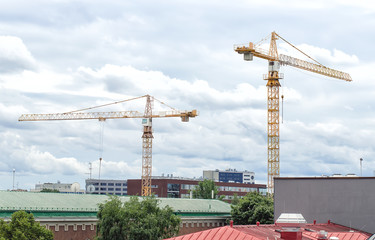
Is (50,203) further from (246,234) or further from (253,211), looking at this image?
(246,234)

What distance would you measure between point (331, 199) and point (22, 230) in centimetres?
3995

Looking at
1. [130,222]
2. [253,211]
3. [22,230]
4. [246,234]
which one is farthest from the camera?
[253,211]

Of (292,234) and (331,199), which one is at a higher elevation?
(331,199)

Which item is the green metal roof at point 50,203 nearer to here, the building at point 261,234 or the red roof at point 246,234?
the red roof at point 246,234

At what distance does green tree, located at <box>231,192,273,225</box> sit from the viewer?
118 metres

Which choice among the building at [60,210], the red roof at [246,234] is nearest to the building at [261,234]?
the red roof at [246,234]

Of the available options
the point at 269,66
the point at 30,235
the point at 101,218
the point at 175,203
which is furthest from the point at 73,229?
the point at 269,66

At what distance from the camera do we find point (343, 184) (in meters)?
81.2

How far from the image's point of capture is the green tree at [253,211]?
118 m

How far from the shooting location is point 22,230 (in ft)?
246

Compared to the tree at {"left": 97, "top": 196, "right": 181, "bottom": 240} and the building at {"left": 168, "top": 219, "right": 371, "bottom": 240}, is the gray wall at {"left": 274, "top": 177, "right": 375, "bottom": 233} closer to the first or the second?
the building at {"left": 168, "top": 219, "right": 371, "bottom": 240}

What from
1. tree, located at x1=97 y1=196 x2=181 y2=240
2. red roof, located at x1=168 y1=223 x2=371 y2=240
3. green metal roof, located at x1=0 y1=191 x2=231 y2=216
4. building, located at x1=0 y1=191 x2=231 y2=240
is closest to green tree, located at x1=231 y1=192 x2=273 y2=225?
green metal roof, located at x1=0 y1=191 x2=231 y2=216

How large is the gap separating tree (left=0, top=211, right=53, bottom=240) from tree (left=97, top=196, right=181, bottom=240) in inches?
427

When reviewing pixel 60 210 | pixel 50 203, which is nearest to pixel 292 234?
pixel 60 210
